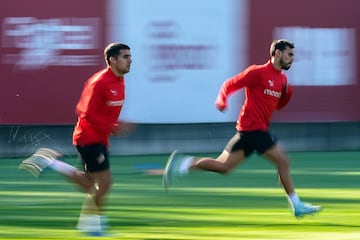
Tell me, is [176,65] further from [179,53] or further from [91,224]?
[91,224]

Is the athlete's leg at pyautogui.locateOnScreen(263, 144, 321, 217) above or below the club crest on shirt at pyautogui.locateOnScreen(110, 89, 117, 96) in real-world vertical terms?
below

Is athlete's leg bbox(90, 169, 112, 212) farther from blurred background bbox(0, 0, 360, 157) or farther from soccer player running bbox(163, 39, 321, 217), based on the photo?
blurred background bbox(0, 0, 360, 157)

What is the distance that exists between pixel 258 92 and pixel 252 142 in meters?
0.56

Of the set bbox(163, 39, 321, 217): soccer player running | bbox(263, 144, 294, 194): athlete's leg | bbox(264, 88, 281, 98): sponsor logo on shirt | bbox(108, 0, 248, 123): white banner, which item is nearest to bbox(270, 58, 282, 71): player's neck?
bbox(163, 39, 321, 217): soccer player running

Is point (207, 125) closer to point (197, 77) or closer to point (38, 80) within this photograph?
point (197, 77)

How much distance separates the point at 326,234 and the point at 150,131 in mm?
11680

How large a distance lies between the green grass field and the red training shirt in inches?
41.1

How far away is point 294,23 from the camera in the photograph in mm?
24234

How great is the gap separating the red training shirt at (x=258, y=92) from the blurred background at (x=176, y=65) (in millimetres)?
9456

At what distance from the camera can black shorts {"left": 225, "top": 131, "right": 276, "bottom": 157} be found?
491 inches

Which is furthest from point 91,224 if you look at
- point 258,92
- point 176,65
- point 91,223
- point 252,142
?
point 176,65

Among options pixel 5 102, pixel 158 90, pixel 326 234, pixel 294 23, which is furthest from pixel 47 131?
pixel 326 234

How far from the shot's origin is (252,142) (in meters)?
12.5

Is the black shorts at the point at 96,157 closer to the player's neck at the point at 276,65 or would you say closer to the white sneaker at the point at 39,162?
the white sneaker at the point at 39,162
